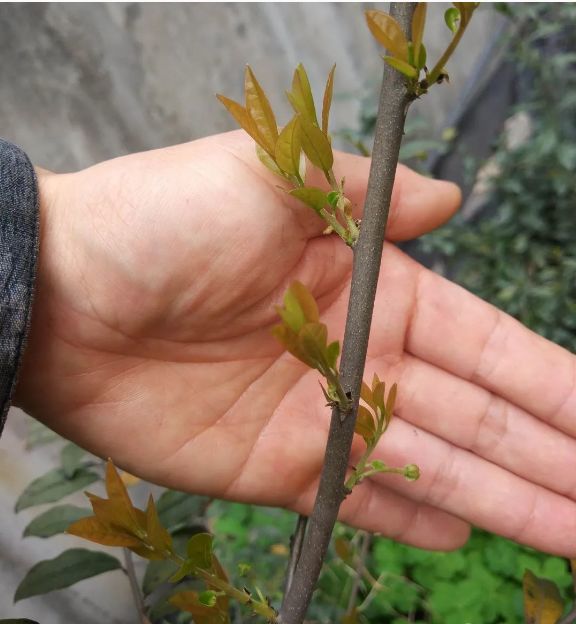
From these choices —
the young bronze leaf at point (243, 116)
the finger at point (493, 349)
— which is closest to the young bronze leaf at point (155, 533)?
the young bronze leaf at point (243, 116)

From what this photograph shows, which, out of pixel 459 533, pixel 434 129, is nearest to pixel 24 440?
pixel 459 533

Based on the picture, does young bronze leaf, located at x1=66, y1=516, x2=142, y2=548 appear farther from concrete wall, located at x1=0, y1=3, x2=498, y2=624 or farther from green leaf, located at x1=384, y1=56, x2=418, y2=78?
concrete wall, located at x1=0, y1=3, x2=498, y2=624

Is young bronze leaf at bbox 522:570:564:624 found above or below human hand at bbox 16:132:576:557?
below

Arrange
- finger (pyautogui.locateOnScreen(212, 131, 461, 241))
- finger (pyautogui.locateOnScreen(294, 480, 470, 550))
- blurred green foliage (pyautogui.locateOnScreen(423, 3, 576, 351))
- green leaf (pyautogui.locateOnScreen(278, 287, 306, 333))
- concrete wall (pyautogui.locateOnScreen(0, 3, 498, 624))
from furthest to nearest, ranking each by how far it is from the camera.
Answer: blurred green foliage (pyautogui.locateOnScreen(423, 3, 576, 351)) → concrete wall (pyautogui.locateOnScreen(0, 3, 498, 624)) → finger (pyautogui.locateOnScreen(294, 480, 470, 550)) → finger (pyautogui.locateOnScreen(212, 131, 461, 241)) → green leaf (pyautogui.locateOnScreen(278, 287, 306, 333))

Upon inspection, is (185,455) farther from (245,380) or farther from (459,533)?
(459,533)

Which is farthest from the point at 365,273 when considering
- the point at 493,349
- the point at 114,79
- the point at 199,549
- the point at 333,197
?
the point at 114,79

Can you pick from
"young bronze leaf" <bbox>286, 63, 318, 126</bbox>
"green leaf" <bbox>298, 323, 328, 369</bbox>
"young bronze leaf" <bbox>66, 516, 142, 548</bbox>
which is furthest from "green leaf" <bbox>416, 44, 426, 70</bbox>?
"young bronze leaf" <bbox>66, 516, 142, 548</bbox>

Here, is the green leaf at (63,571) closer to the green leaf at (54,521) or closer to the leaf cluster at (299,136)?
the green leaf at (54,521)

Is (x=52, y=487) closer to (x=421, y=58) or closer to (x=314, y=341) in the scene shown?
(x=314, y=341)
